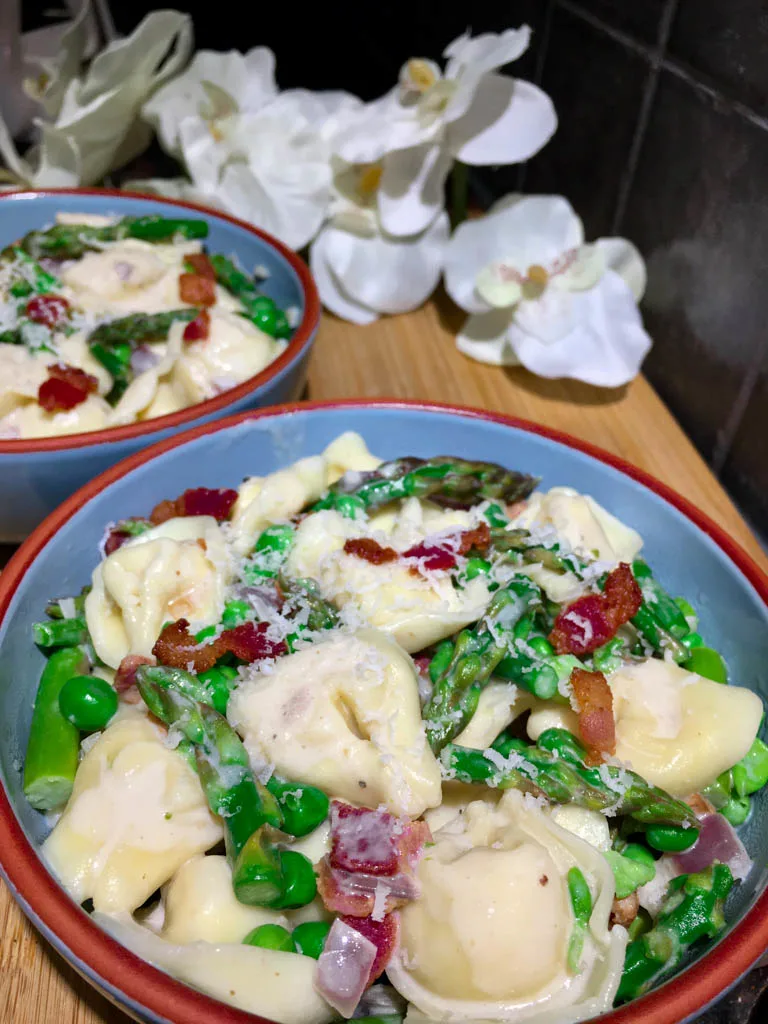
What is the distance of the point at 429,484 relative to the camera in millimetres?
896

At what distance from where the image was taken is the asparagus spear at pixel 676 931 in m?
0.60

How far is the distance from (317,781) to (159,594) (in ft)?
0.78

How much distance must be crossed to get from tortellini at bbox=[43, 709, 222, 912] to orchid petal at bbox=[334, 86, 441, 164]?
1.03m

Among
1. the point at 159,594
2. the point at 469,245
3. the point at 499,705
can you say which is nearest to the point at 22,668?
the point at 159,594

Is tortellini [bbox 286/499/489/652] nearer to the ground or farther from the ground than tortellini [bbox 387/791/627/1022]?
farther from the ground

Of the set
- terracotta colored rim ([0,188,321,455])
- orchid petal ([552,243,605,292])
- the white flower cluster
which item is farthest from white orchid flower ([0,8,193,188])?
orchid petal ([552,243,605,292])

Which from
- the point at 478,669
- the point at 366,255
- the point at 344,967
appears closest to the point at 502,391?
the point at 366,255

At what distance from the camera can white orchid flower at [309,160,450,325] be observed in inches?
57.2

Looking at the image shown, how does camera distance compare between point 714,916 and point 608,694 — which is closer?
point 714,916

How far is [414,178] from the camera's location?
1414 mm

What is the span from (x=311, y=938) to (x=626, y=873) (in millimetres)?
247

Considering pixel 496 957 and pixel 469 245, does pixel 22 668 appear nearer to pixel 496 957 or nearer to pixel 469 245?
pixel 496 957

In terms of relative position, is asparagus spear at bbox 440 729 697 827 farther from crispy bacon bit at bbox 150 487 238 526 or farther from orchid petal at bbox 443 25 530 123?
orchid petal at bbox 443 25 530 123

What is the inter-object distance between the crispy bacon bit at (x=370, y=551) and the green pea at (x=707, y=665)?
296 mm
